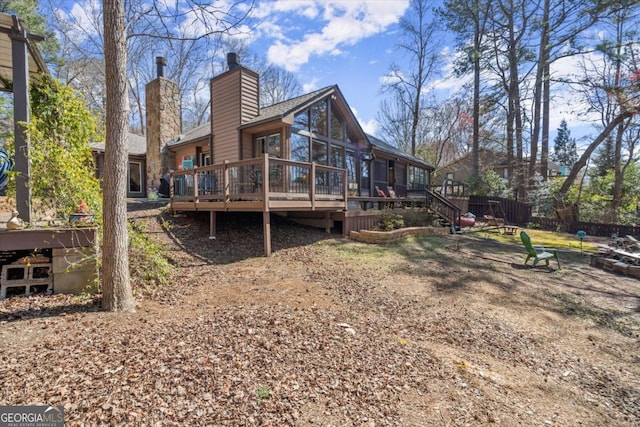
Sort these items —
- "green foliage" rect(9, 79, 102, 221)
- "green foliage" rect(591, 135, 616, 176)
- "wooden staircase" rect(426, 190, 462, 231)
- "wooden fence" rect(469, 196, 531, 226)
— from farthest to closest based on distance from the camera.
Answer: "green foliage" rect(591, 135, 616, 176), "wooden fence" rect(469, 196, 531, 226), "wooden staircase" rect(426, 190, 462, 231), "green foliage" rect(9, 79, 102, 221)

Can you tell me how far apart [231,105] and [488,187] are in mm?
16956

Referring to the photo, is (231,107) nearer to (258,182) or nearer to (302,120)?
(302,120)

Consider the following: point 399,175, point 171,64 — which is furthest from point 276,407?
point 171,64

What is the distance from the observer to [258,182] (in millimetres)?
8289

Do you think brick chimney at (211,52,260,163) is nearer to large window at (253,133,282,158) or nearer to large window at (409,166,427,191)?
large window at (253,133,282,158)

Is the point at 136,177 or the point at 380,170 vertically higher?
the point at 380,170

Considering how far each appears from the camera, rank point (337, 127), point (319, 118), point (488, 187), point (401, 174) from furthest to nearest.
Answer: point (488, 187), point (401, 174), point (337, 127), point (319, 118)

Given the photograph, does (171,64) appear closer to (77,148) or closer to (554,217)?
(77,148)

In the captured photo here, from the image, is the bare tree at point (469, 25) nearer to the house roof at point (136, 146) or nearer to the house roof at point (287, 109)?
the house roof at point (287, 109)

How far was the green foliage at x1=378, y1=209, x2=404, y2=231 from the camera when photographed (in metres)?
9.50

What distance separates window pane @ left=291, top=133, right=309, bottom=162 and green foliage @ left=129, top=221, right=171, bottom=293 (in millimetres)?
6021

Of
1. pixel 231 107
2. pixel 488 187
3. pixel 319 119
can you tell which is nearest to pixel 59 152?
pixel 231 107

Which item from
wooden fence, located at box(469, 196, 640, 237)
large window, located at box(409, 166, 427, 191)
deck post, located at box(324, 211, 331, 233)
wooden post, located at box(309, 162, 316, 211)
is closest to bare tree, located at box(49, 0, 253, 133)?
wooden post, located at box(309, 162, 316, 211)

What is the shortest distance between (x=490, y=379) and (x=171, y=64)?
1064 inches
